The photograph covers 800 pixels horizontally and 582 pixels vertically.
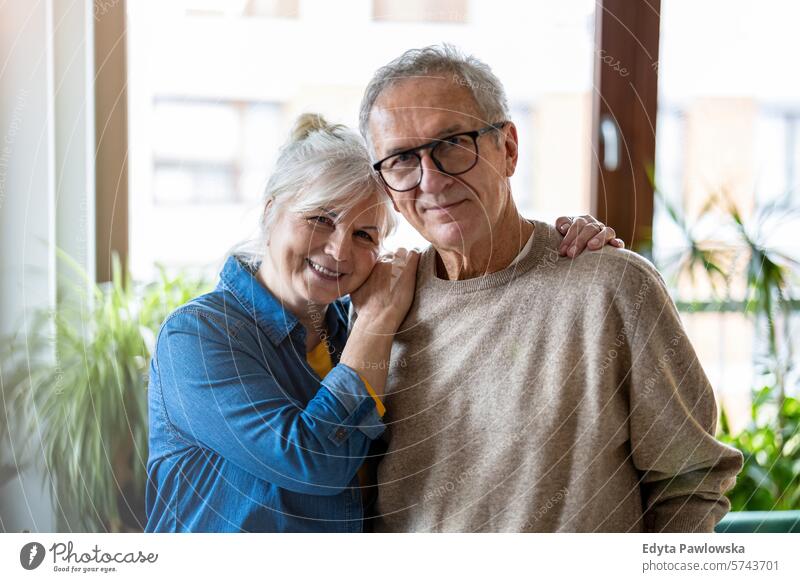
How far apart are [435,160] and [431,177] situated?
0.02m

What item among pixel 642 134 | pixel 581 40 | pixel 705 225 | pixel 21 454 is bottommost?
pixel 21 454

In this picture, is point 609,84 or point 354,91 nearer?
point 354,91

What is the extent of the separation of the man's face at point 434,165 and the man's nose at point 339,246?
0.19 feet

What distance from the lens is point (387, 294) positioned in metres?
0.69

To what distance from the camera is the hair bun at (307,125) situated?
68 centimetres

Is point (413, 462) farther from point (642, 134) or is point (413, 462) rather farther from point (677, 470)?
point (642, 134)

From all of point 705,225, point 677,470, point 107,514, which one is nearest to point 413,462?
point 677,470

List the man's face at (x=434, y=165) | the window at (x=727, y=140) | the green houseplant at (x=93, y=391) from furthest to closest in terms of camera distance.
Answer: the window at (x=727, y=140) → the green houseplant at (x=93, y=391) → the man's face at (x=434, y=165)

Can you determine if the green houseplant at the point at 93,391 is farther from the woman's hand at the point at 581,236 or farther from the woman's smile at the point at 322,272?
the woman's hand at the point at 581,236

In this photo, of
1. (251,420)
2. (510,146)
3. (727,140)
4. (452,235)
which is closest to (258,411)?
(251,420)

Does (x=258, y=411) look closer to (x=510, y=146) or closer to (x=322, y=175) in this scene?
(x=322, y=175)

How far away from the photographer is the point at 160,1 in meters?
0.73

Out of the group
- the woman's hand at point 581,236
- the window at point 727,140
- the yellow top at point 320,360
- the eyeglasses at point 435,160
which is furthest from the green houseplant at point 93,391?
the window at point 727,140
